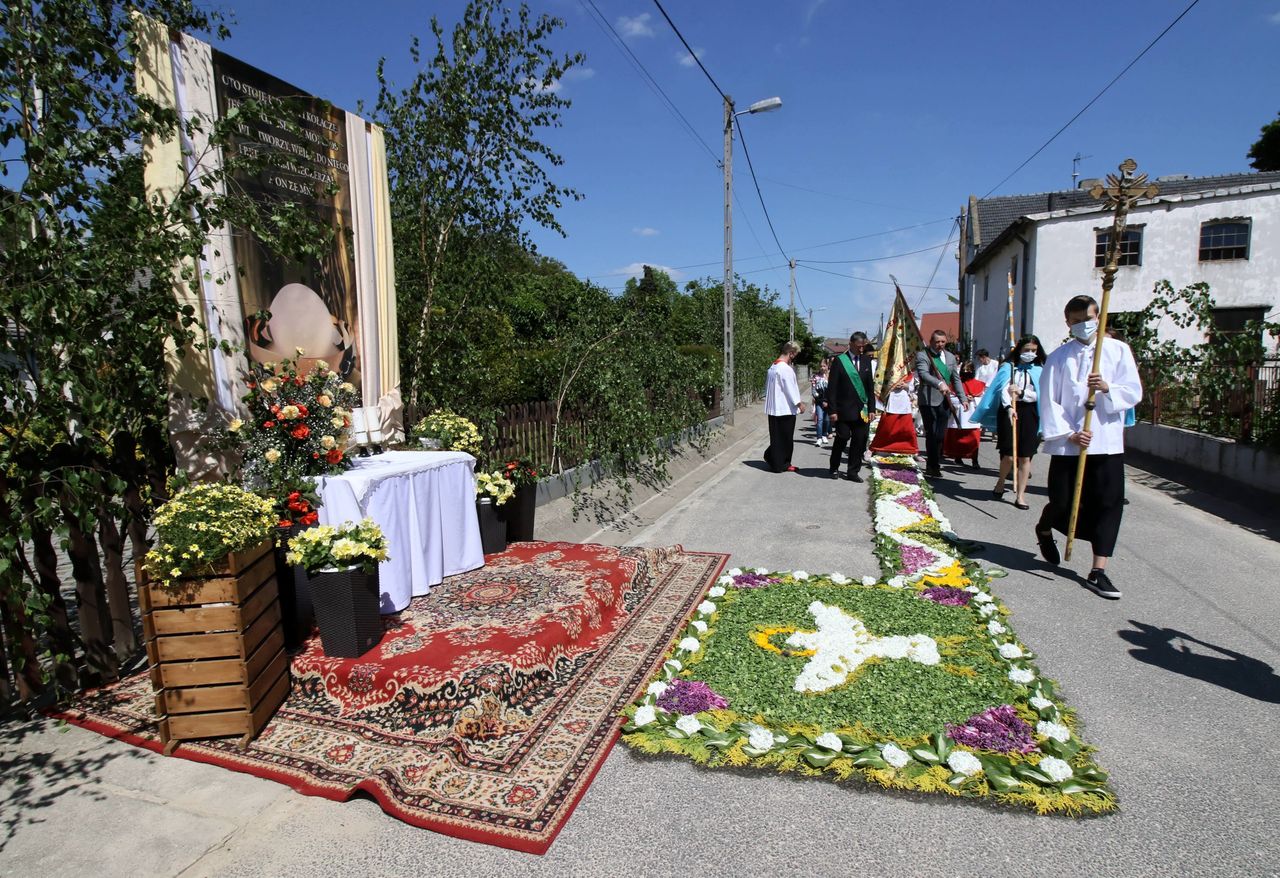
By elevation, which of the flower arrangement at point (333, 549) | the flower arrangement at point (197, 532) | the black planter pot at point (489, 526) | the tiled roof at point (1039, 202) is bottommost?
the black planter pot at point (489, 526)

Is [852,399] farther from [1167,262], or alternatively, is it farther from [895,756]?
[1167,262]

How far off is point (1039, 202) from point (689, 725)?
38249 mm

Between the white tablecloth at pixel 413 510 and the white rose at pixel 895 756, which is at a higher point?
the white tablecloth at pixel 413 510

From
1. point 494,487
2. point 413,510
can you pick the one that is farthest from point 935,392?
point 413,510

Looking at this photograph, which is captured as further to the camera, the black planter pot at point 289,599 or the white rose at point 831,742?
the black planter pot at point 289,599

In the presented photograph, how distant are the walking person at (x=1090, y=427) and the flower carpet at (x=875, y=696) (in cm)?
85

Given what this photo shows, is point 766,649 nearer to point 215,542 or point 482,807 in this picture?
point 482,807

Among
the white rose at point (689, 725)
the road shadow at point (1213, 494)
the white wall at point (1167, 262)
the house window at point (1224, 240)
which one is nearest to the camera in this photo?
the white rose at point (689, 725)

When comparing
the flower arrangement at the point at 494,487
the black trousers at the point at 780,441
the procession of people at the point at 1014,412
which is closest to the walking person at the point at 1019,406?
the procession of people at the point at 1014,412

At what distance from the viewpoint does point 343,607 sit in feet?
12.7

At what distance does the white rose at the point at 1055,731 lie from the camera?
3234mm

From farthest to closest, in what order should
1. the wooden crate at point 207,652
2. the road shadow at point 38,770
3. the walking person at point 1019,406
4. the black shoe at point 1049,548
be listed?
the walking person at point 1019,406 → the black shoe at point 1049,548 → the wooden crate at point 207,652 → the road shadow at point 38,770

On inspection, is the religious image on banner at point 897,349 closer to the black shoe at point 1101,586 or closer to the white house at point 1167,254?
the black shoe at point 1101,586

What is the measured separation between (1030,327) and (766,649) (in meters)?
22.4
